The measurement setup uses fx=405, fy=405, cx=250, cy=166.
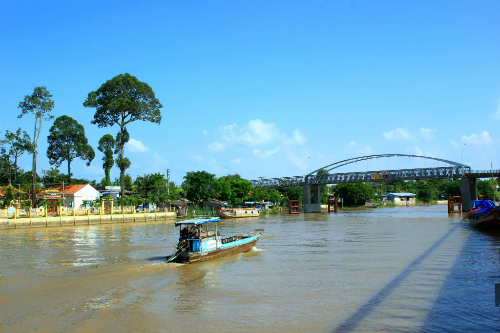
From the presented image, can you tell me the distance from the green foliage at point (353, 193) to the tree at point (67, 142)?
54.6 m

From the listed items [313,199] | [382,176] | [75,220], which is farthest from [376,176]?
[75,220]

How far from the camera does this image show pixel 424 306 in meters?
10.4

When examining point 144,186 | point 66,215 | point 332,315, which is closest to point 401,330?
point 332,315

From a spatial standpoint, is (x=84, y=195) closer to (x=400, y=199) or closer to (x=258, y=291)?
(x=258, y=291)

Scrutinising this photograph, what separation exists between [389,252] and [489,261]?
4368 millimetres

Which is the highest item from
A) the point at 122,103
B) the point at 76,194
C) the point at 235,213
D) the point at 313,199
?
the point at 122,103

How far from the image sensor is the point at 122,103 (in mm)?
55344

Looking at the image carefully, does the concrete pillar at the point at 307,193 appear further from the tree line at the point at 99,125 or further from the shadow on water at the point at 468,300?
the shadow on water at the point at 468,300

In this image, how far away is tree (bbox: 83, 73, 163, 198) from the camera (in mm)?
55969

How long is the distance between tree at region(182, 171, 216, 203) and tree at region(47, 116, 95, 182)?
17.6 m

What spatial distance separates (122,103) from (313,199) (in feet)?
136

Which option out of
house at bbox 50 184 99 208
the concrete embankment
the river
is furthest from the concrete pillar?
the river

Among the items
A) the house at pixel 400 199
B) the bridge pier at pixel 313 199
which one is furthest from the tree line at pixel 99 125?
the house at pixel 400 199

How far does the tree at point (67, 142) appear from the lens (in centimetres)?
6231
